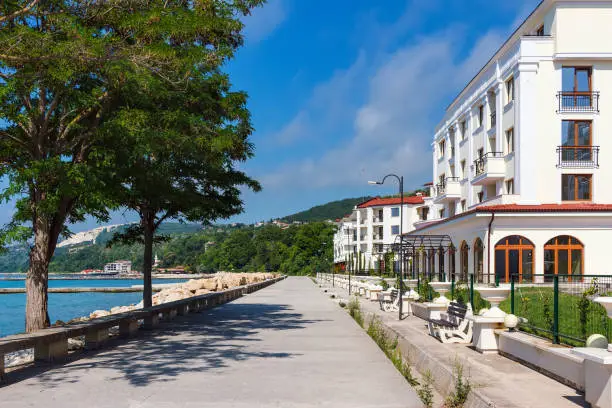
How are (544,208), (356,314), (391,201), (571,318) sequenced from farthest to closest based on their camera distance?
1. (391,201)
2. (544,208)
3. (356,314)
4. (571,318)

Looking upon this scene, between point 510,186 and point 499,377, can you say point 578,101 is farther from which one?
point 499,377

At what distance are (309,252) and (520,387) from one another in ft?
454

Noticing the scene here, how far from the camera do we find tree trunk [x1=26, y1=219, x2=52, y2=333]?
13.9 metres

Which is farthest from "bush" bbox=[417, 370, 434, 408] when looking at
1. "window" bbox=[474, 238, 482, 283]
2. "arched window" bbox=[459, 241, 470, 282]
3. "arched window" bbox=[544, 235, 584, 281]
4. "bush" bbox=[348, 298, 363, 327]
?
"arched window" bbox=[459, 241, 470, 282]

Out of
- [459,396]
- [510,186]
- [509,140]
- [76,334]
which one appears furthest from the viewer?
[509,140]

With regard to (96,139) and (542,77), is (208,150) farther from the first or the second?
(542,77)

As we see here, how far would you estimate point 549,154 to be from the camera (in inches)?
1459

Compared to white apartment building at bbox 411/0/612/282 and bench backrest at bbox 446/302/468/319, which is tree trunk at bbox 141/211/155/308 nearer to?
bench backrest at bbox 446/302/468/319

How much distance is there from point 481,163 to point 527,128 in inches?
213

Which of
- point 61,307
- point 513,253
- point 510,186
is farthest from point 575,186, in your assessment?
point 61,307

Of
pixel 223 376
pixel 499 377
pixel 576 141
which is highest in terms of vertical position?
pixel 576 141

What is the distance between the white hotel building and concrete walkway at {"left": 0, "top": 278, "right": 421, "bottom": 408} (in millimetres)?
20403

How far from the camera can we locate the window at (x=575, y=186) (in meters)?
37.3

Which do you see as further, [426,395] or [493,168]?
[493,168]
